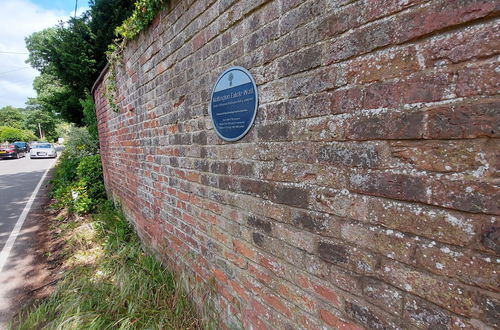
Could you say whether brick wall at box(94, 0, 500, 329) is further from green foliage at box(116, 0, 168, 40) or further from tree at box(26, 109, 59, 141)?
tree at box(26, 109, 59, 141)

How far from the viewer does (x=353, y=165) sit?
1121mm

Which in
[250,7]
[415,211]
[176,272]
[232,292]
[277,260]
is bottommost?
[176,272]

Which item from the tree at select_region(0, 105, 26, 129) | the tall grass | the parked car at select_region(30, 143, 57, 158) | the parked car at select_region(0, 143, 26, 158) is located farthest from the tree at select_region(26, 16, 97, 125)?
the tree at select_region(0, 105, 26, 129)

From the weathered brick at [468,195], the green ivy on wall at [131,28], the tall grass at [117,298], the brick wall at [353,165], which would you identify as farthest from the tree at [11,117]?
the weathered brick at [468,195]

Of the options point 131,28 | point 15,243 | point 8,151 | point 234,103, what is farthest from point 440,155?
point 8,151

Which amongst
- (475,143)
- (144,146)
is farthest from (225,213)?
(144,146)

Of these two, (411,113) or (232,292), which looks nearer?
(411,113)

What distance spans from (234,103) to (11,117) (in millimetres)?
76483

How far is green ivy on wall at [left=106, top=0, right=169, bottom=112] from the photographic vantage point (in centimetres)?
279

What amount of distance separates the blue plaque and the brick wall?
0.21 ft

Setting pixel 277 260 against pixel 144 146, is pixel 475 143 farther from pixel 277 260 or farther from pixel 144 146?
pixel 144 146

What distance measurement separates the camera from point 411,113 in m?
0.93

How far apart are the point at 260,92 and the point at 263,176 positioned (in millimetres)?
497

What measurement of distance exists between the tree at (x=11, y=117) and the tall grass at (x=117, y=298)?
2717 inches
